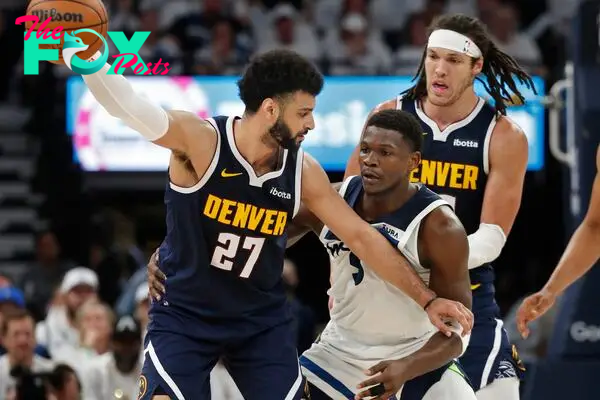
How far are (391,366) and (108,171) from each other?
347 inches

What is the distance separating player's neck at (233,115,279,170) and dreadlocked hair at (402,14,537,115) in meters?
1.10

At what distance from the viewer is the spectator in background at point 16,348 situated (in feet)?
28.2

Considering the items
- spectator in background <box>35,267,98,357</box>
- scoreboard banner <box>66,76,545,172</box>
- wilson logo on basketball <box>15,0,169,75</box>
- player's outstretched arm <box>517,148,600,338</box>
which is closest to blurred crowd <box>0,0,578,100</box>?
scoreboard banner <box>66,76,545,172</box>

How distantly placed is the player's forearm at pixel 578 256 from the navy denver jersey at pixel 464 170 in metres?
0.48

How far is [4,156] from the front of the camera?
47.3 feet

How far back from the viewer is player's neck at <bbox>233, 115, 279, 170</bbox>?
4949 millimetres

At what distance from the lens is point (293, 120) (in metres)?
4.92

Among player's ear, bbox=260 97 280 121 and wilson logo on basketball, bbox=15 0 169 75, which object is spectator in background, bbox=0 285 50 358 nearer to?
wilson logo on basketball, bbox=15 0 169 75

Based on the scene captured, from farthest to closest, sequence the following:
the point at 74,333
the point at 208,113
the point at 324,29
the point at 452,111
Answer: the point at 324,29 < the point at 208,113 < the point at 74,333 < the point at 452,111

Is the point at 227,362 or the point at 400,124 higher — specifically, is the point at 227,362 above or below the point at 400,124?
below

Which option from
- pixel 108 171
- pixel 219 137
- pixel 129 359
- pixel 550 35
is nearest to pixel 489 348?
pixel 219 137

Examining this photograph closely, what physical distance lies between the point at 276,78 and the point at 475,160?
115 cm

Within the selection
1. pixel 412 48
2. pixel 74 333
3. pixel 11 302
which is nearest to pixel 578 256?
pixel 11 302

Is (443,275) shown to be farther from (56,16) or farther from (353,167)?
(56,16)
